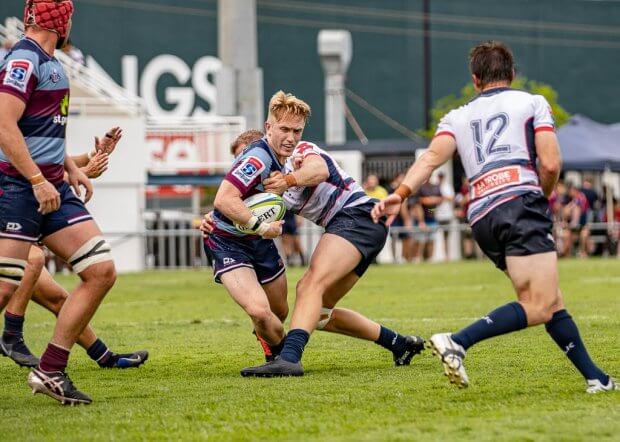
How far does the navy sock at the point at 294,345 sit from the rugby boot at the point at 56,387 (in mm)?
1510

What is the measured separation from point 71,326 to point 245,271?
168 cm

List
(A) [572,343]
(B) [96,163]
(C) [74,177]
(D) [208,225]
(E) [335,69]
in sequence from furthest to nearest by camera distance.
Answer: (E) [335,69]
(D) [208,225]
(B) [96,163]
(C) [74,177]
(A) [572,343]

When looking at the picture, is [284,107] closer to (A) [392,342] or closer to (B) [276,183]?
(B) [276,183]

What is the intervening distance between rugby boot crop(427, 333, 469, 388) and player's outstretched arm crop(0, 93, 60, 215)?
2.19 meters

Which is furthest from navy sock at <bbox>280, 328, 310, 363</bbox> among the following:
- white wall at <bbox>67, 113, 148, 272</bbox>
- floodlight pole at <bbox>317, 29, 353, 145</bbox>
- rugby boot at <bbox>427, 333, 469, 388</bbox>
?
floodlight pole at <bbox>317, 29, 353, 145</bbox>

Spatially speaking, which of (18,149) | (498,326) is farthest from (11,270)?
(498,326)

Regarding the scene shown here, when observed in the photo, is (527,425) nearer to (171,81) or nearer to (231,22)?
(231,22)

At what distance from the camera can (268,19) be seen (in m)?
44.2

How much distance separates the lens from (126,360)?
9.20 m

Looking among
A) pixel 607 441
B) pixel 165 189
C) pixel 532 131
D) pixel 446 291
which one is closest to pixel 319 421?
pixel 607 441

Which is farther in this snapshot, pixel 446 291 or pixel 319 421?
pixel 446 291

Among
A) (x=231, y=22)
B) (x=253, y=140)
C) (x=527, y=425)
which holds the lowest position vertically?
(x=527, y=425)

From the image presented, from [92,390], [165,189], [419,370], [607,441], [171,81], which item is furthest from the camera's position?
[171,81]

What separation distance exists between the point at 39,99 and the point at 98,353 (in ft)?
8.30
